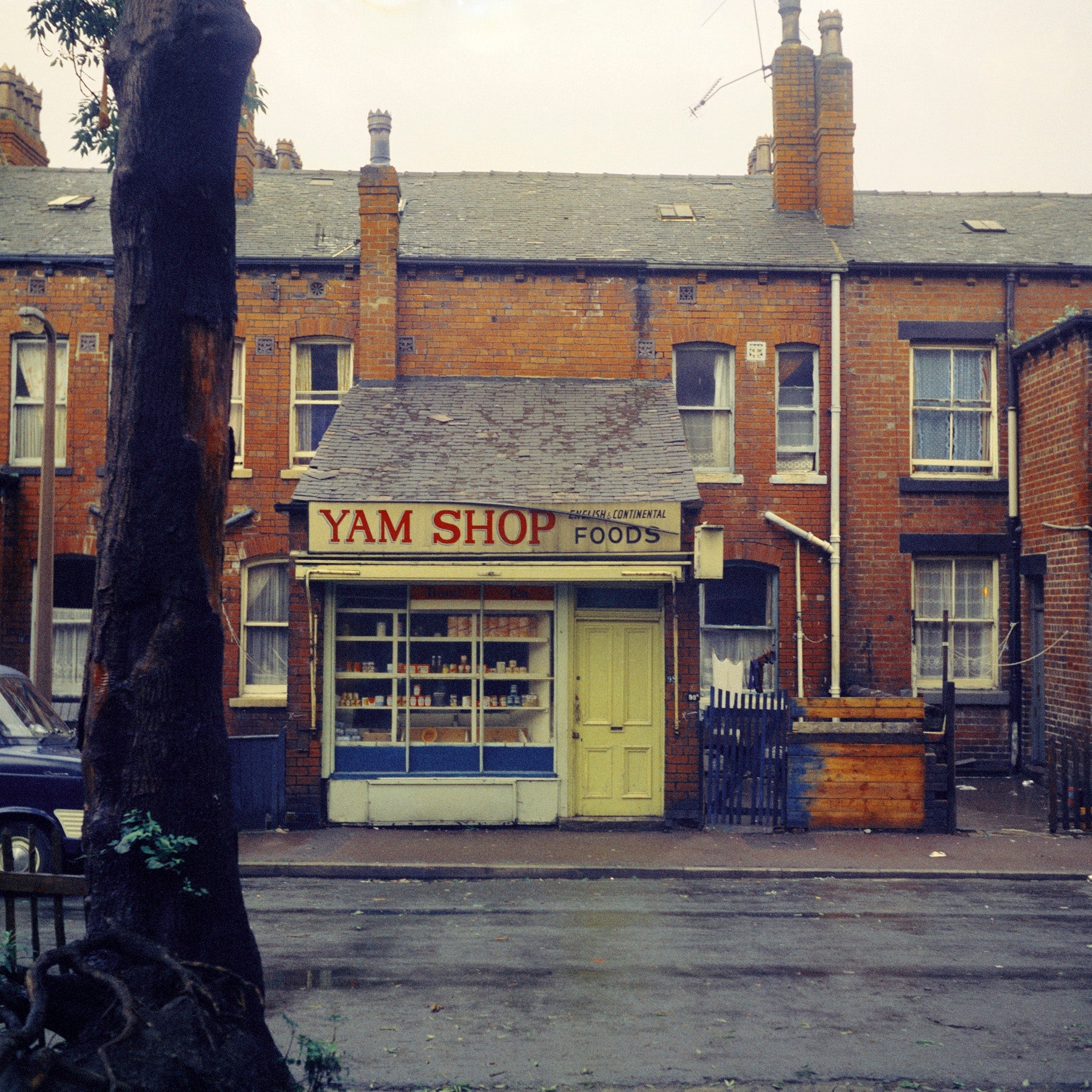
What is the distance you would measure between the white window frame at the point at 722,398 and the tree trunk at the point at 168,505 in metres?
12.0

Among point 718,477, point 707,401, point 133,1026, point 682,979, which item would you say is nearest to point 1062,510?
point 718,477

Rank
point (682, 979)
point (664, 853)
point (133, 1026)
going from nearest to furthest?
point (133, 1026) → point (682, 979) → point (664, 853)

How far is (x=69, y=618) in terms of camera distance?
659 inches

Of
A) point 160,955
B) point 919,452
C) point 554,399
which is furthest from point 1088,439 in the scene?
point 160,955

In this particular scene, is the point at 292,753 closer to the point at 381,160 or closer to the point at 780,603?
the point at 780,603

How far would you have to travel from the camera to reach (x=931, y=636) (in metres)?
16.6

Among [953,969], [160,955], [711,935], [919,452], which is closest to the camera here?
[160,955]

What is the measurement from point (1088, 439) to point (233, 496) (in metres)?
12.6

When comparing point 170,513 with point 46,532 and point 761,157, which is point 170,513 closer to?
point 46,532

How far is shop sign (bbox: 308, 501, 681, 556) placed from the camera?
12555 millimetres

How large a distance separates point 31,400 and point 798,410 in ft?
40.4

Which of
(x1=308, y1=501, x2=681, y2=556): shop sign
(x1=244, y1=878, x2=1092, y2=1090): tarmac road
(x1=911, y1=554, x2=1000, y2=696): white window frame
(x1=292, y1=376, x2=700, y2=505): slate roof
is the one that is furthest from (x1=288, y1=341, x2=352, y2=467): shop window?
(x1=911, y1=554, x2=1000, y2=696): white window frame

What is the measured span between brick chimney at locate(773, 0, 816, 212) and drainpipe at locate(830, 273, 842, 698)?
8.91 feet

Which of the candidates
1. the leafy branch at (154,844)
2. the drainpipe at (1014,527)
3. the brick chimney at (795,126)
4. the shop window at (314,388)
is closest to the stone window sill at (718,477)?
the drainpipe at (1014,527)
